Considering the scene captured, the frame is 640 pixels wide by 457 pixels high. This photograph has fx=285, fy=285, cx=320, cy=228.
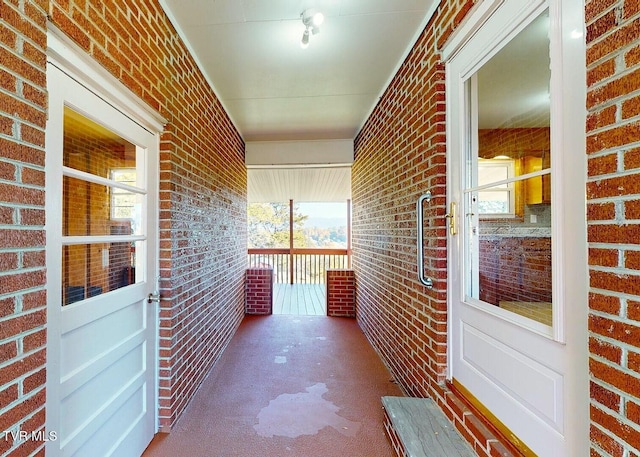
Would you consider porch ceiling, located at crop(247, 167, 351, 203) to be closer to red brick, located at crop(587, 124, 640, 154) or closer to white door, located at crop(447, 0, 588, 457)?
white door, located at crop(447, 0, 588, 457)

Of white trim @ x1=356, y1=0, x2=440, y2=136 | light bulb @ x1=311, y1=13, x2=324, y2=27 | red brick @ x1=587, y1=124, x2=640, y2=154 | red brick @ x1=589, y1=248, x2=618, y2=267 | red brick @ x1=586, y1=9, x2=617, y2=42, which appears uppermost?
white trim @ x1=356, y1=0, x2=440, y2=136

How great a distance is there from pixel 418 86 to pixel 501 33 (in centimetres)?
73

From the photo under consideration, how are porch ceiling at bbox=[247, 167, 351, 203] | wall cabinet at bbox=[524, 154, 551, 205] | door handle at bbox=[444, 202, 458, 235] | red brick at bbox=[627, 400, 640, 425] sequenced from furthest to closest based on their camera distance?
porch ceiling at bbox=[247, 167, 351, 203], door handle at bbox=[444, 202, 458, 235], wall cabinet at bbox=[524, 154, 551, 205], red brick at bbox=[627, 400, 640, 425]

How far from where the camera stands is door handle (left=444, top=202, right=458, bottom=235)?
1708mm

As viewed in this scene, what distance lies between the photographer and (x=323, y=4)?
179 cm

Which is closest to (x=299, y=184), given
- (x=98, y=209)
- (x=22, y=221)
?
(x=98, y=209)

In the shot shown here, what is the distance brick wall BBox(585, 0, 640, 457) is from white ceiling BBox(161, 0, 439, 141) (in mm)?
1284

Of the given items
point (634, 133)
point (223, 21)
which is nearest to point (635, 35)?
point (634, 133)

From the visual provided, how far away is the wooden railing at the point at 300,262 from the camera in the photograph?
704 centimetres

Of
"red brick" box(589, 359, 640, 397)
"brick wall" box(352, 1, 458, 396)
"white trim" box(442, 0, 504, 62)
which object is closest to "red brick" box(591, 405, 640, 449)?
"red brick" box(589, 359, 640, 397)

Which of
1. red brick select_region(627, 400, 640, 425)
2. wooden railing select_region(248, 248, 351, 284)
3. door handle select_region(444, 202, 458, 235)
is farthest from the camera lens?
wooden railing select_region(248, 248, 351, 284)

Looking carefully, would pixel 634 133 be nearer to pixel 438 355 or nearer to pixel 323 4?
pixel 438 355

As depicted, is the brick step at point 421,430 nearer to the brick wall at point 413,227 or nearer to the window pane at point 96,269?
the brick wall at point 413,227

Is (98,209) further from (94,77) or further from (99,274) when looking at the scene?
(94,77)
